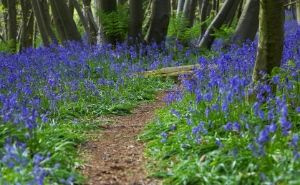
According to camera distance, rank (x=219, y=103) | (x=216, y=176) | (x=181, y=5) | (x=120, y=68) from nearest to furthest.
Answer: (x=216, y=176), (x=219, y=103), (x=120, y=68), (x=181, y=5)

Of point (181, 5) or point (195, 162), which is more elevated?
point (181, 5)

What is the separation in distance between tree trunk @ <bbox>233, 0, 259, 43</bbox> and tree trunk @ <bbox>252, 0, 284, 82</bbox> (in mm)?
4983

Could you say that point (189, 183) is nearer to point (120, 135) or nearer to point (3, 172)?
point (3, 172)

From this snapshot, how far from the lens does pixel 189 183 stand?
3990 millimetres

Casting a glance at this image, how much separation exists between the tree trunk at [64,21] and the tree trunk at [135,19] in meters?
1.84

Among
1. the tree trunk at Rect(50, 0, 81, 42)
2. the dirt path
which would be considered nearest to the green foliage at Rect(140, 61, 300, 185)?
the dirt path

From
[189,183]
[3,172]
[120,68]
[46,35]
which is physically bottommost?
[189,183]

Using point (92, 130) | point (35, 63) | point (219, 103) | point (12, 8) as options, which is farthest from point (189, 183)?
point (12, 8)

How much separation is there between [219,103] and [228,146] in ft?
3.88

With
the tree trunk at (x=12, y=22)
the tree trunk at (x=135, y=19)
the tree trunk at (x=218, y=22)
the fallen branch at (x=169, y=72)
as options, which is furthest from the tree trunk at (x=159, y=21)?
the tree trunk at (x=12, y=22)

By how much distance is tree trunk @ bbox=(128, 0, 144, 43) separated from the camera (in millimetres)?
11703

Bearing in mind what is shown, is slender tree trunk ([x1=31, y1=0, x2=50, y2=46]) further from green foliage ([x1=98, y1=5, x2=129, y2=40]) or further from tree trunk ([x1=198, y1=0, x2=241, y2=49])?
tree trunk ([x1=198, y1=0, x2=241, y2=49])

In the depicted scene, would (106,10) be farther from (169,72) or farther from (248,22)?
(248,22)

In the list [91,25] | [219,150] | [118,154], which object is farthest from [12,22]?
[219,150]
